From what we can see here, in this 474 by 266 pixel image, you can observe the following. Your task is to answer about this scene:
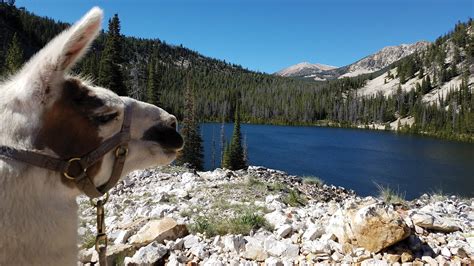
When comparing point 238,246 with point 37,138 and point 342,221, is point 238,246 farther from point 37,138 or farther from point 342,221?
point 37,138

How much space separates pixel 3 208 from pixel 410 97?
16288 cm

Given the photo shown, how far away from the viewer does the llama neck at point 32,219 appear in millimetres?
1887

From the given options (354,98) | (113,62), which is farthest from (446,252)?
(354,98)

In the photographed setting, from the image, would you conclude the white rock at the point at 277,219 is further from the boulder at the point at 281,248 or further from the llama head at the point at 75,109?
the llama head at the point at 75,109

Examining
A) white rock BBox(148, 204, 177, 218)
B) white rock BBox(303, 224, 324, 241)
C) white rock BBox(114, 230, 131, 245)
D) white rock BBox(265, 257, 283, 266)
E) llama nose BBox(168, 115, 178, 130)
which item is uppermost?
llama nose BBox(168, 115, 178, 130)

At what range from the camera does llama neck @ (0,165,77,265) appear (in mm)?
1887

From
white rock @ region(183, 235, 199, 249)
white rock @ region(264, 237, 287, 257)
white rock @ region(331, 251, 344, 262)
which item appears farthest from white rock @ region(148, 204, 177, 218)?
white rock @ region(331, 251, 344, 262)

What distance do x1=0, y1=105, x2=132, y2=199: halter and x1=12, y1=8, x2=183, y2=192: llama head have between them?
3 centimetres

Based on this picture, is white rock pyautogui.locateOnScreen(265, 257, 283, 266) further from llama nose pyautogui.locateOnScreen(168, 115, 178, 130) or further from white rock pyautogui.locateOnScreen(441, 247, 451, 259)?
llama nose pyautogui.locateOnScreen(168, 115, 178, 130)

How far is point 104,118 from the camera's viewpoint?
229 cm

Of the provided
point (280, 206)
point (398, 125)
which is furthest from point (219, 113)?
point (280, 206)

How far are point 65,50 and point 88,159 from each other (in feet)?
2.10

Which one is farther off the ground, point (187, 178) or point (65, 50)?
point (65, 50)

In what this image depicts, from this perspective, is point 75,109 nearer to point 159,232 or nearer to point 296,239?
point 159,232
